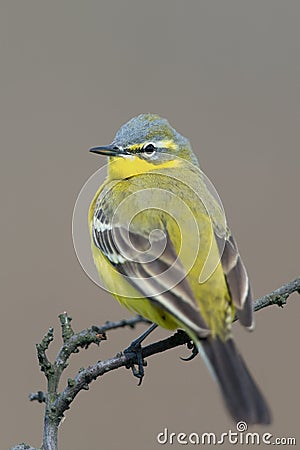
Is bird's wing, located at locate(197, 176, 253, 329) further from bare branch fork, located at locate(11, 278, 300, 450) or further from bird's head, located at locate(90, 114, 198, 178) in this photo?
bird's head, located at locate(90, 114, 198, 178)

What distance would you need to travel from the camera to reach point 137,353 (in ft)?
14.9

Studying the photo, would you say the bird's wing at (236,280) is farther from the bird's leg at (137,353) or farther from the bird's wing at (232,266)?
the bird's leg at (137,353)

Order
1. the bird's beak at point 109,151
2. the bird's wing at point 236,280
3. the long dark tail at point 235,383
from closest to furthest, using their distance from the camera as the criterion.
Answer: the long dark tail at point 235,383 < the bird's wing at point 236,280 < the bird's beak at point 109,151

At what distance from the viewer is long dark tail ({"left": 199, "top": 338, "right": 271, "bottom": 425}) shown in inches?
138

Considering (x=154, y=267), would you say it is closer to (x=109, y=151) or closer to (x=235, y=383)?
(x=235, y=383)

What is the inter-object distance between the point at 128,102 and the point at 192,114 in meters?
0.94

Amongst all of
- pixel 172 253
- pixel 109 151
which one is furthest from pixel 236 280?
pixel 109 151

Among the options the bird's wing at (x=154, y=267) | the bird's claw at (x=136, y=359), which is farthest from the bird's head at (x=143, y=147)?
the bird's claw at (x=136, y=359)

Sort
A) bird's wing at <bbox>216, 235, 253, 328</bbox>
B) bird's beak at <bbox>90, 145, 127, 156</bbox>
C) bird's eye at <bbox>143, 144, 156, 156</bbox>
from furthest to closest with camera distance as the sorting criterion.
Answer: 1. bird's eye at <bbox>143, 144, 156, 156</bbox>
2. bird's beak at <bbox>90, 145, 127, 156</bbox>
3. bird's wing at <bbox>216, 235, 253, 328</bbox>

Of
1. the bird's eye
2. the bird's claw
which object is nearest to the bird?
the bird's eye

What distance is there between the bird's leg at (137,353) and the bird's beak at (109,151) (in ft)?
4.16

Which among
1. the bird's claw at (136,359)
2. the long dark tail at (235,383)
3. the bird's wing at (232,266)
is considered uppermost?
the bird's wing at (232,266)

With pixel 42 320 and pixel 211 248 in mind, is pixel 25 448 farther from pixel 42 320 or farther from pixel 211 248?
pixel 42 320

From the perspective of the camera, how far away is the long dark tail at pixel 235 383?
3.51 meters
